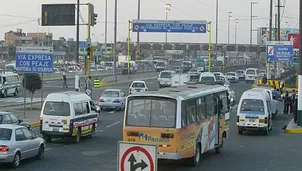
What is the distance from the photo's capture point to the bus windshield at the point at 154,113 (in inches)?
685

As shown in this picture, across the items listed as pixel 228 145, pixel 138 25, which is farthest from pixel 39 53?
pixel 138 25

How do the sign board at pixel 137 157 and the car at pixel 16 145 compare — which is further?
the car at pixel 16 145

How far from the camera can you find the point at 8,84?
4969 centimetres

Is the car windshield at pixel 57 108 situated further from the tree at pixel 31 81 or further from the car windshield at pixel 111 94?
the car windshield at pixel 111 94

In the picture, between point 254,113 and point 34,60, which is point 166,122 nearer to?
point 254,113

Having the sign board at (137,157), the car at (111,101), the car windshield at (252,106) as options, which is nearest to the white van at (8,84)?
the car at (111,101)

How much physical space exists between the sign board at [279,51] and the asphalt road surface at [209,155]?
28.1 meters

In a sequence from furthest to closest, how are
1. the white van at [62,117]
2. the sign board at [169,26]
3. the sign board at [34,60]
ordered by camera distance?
the sign board at [169,26] → the sign board at [34,60] → the white van at [62,117]

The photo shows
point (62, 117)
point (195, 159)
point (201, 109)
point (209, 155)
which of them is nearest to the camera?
point (195, 159)

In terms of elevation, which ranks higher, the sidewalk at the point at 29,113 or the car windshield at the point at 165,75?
the car windshield at the point at 165,75

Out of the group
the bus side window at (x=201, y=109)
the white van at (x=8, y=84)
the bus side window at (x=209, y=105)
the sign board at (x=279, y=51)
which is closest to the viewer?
→ the bus side window at (x=201, y=109)

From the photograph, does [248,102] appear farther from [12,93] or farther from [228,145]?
[12,93]

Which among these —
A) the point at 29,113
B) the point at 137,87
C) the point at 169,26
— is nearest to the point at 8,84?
the point at 137,87

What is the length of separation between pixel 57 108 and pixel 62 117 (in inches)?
22.6
